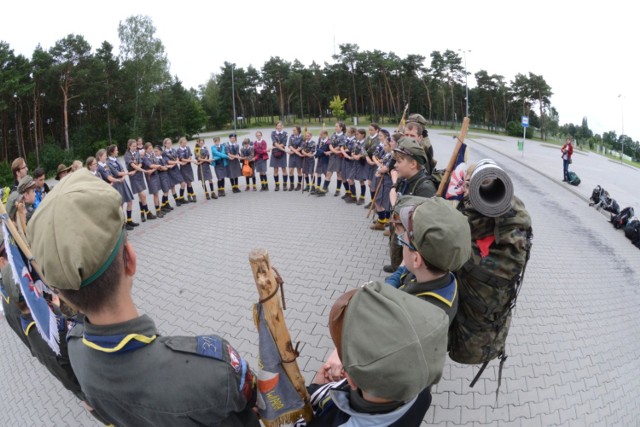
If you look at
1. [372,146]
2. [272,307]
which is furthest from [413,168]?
[372,146]

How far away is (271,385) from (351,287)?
15.0ft

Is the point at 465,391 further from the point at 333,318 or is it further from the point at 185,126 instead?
the point at 185,126

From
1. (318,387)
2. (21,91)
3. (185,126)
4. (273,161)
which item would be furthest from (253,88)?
(318,387)

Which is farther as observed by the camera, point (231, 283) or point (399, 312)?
point (231, 283)

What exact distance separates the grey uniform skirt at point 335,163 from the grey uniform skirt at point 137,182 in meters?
5.47

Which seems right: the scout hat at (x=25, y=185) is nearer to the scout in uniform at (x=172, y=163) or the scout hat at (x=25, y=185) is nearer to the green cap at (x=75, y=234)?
the scout in uniform at (x=172, y=163)

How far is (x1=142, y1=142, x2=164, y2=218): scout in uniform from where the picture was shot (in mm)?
10486

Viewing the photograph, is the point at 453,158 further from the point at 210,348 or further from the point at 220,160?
the point at 220,160

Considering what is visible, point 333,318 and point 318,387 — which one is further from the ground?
point 333,318

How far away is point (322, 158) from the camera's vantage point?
39.3ft

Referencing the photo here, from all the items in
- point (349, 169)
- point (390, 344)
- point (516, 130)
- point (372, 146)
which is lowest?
point (390, 344)

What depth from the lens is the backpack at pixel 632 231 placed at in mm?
9578

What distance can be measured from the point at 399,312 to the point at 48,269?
1.22 m

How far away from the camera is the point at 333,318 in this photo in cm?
156
